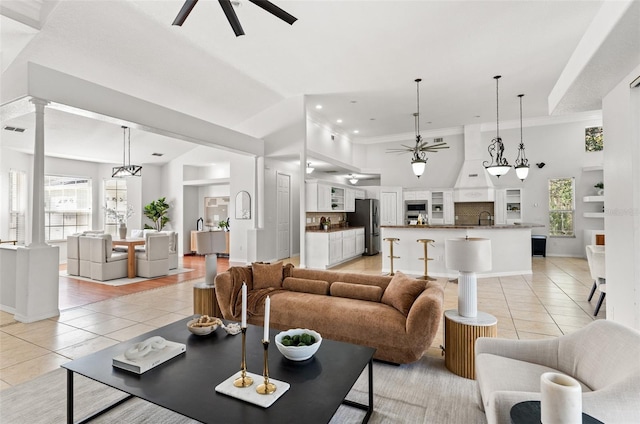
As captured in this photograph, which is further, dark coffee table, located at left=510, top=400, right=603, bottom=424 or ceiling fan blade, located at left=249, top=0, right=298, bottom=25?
ceiling fan blade, located at left=249, top=0, right=298, bottom=25

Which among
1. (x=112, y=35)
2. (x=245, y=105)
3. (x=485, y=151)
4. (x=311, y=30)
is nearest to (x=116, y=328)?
(x=112, y=35)

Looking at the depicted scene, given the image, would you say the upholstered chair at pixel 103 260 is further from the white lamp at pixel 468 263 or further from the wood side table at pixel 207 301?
the white lamp at pixel 468 263

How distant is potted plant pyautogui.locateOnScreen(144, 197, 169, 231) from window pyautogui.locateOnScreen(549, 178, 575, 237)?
38.0ft

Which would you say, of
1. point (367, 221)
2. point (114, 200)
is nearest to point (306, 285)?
point (367, 221)

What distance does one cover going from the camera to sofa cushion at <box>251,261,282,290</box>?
11.9 feet

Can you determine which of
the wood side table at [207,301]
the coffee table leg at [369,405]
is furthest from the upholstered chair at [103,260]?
the coffee table leg at [369,405]

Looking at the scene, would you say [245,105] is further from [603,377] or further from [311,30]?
[603,377]

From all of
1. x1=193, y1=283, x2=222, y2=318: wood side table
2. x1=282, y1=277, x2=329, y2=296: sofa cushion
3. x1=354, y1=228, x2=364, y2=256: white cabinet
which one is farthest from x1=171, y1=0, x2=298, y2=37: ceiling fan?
x1=354, y1=228, x2=364, y2=256: white cabinet

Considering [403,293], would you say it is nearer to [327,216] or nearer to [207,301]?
[207,301]

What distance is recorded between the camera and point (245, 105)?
7.64 metres

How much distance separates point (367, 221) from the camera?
961 cm

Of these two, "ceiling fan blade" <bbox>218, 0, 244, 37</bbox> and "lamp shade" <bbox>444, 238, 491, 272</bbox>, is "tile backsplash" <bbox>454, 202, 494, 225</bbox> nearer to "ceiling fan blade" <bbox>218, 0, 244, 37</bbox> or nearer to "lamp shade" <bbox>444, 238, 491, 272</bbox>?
"lamp shade" <bbox>444, 238, 491, 272</bbox>

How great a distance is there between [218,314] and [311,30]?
4198 millimetres

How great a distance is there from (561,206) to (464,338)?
8.62 metres
